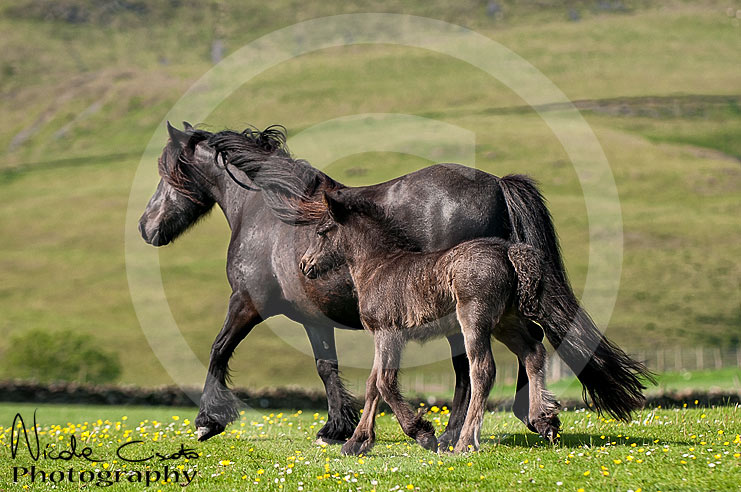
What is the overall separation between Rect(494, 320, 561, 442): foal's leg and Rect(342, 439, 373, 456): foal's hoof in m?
1.73

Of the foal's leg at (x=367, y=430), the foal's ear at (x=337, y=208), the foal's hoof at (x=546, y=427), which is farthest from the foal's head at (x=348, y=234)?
the foal's hoof at (x=546, y=427)

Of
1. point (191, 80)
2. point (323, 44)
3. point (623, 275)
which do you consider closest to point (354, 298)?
point (623, 275)

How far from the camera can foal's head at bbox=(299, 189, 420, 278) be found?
9.50 meters

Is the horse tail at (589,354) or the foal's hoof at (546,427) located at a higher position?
the horse tail at (589,354)

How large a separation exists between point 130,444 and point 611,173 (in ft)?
267

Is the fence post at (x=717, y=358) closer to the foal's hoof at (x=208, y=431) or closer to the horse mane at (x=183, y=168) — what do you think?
the horse mane at (x=183, y=168)

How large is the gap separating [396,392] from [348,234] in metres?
1.94

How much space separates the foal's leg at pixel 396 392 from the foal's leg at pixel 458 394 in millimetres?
618

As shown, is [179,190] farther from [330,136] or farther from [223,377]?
[330,136]

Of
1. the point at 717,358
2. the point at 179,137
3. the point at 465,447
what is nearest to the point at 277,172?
the point at 179,137

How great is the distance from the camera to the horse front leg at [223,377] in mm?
10969

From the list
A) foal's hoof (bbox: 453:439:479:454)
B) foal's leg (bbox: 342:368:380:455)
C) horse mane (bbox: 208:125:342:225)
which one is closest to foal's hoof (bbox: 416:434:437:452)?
foal's hoof (bbox: 453:439:479:454)

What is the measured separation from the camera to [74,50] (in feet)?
539

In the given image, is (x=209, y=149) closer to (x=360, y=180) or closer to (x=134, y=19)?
(x=360, y=180)
